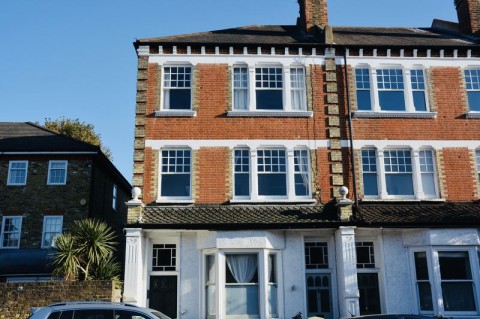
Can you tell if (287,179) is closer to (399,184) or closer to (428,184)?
(399,184)

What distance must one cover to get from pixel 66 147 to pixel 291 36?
12.4 m

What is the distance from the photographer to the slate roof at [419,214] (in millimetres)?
16766

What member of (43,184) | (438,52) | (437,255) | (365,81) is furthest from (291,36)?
(43,184)

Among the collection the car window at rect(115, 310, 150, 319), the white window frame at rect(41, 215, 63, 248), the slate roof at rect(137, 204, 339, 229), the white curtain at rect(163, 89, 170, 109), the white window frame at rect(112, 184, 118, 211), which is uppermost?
the white curtain at rect(163, 89, 170, 109)

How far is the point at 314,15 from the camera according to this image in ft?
71.7

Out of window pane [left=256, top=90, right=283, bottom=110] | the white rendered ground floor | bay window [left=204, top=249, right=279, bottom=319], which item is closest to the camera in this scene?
bay window [left=204, top=249, right=279, bottom=319]

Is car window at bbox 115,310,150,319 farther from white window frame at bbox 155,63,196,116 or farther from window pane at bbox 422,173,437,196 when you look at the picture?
window pane at bbox 422,173,437,196

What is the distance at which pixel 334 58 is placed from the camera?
65.0ft

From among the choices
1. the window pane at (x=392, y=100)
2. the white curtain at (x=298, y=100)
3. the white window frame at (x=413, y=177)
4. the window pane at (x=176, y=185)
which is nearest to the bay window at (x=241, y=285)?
the window pane at (x=176, y=185)

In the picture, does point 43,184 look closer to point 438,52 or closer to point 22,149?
point 22,149

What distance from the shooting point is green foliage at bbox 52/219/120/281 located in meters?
15.8

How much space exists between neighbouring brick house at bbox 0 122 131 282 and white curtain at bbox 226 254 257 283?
1022cm

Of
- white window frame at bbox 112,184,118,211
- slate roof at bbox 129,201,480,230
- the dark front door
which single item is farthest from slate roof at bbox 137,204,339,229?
white window frame at bbox 112,184,118,211

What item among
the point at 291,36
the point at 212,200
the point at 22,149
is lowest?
the point at 212,200
